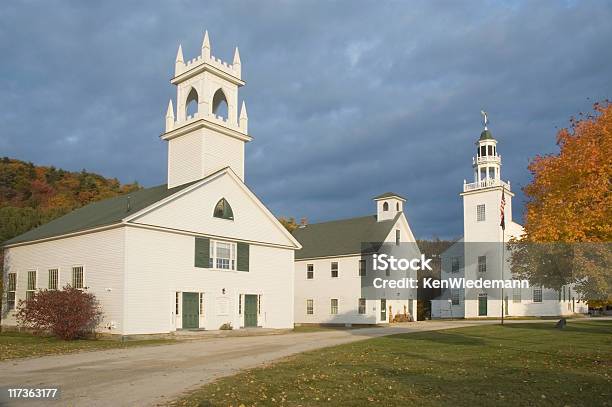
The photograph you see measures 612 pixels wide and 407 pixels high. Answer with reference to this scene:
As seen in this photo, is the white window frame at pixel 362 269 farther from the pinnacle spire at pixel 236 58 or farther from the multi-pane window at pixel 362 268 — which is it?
the pinnacle spire at pixel 236 58

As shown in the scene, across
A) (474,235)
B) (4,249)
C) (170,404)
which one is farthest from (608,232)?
(474,235)

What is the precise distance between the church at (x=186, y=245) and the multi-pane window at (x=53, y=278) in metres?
0.05

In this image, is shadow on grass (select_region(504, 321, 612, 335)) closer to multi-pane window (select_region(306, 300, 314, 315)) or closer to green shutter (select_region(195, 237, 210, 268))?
multi-pane window (select_region(306, 300, 314, 315))

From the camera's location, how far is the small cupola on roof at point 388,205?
47750mm

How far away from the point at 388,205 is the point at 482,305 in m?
14.4

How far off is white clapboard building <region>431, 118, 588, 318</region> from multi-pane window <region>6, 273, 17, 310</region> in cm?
3848

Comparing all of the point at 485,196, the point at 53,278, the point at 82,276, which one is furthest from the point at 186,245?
the point at 485,196

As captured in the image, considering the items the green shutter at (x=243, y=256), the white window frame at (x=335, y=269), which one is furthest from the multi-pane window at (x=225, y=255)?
the white window frame at (x=335, y=269)

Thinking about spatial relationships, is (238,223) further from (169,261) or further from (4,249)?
(4,249)

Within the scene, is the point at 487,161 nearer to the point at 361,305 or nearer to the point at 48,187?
the point at 361,305

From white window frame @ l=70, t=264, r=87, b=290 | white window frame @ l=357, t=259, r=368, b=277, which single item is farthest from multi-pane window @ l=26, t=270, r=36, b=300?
white window frame @ l=357, t=259, r=368, b=277

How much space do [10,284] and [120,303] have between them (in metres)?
12.8

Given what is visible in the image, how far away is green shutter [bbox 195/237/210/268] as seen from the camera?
96.8 feet

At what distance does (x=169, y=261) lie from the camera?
1105 inches
